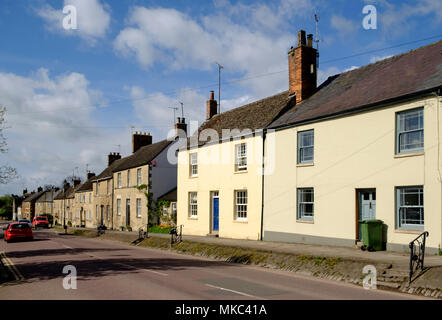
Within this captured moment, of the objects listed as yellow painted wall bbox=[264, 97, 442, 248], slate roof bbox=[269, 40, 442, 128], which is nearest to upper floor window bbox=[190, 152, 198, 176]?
yellow painted wall bbox=[264, 97, 442, 248]

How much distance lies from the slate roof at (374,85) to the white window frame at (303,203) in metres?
3.51

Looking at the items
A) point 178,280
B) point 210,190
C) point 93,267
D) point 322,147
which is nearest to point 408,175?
point 322,147

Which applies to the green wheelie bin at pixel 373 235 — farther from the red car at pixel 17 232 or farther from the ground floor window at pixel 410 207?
the red car at pixel 17 232

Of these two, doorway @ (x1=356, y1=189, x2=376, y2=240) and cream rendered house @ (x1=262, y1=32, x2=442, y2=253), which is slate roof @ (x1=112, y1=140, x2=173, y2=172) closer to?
cream rendered house @ (x1=262, y1=32, x2=442, y2=253)

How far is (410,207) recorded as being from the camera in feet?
53.3

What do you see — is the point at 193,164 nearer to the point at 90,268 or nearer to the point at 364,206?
the point at 364,206

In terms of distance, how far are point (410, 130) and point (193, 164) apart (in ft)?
58.1

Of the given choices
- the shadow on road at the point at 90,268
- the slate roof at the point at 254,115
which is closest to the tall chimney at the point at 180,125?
the slate roof at the point at 254,115

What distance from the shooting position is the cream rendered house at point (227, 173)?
24797 millimetres

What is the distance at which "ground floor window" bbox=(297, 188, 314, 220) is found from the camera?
20978 mm

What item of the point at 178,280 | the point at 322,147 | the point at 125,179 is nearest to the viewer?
the point at 178,280

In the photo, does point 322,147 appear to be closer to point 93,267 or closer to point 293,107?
point 293,107
